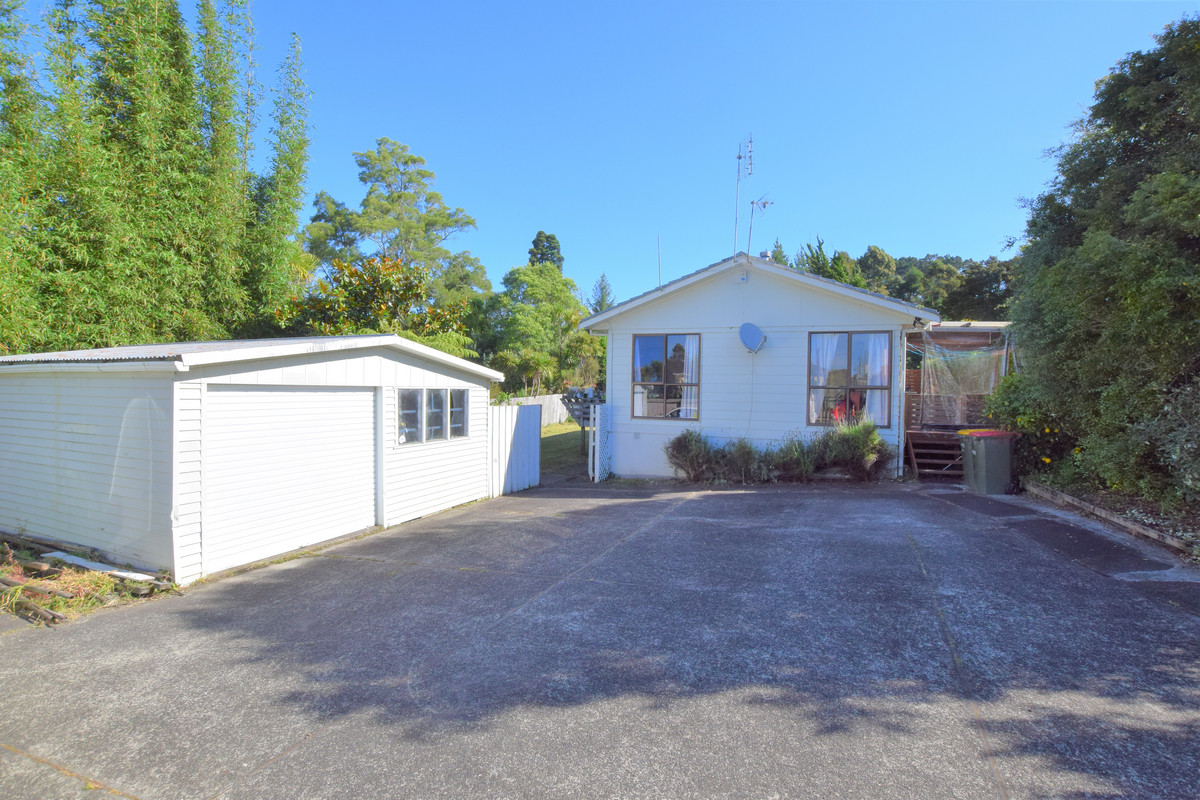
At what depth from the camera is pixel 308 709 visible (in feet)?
11.5

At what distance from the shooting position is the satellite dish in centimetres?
1126

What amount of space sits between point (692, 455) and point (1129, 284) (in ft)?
21.8

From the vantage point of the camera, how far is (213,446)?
5.93 meters

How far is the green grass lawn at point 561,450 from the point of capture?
46.7 feet

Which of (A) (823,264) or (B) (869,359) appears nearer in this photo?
(B) (869,359)

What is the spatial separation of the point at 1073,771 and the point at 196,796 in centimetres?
395

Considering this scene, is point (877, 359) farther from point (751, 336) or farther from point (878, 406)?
point (751, 336)

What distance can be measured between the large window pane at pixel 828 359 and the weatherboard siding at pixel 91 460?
9.70 m

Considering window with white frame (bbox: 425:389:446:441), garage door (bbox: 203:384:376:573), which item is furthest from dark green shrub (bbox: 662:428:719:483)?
Result: garage door (bbox: 203:384:376:573)

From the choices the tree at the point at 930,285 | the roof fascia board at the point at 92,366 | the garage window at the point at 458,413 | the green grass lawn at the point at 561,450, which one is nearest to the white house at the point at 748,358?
the green grass lawn at the point at 561,450

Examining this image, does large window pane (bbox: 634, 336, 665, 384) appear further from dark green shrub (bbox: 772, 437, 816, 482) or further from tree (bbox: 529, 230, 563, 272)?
tree (bbox: 529, 230, 563, 272)

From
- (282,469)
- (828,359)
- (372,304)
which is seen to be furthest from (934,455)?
(372,304)

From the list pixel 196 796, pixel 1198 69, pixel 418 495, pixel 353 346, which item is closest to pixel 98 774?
pixel 196 796

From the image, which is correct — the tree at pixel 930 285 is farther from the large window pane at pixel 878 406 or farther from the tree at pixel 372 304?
the tree at pixel 372 304
